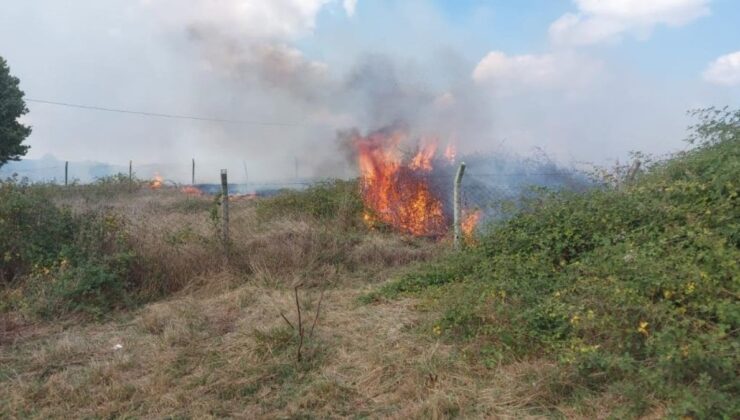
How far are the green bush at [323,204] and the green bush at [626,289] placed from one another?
3.74 metres

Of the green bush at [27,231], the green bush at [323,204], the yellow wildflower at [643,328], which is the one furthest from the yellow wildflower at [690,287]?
the green bush at [27,231]

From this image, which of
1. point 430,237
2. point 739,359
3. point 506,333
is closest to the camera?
point 739,359

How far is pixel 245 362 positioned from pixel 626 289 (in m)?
2.78

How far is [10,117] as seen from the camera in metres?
17.9

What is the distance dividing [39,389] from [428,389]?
2728 mm

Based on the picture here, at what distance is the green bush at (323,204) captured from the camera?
8984 mm

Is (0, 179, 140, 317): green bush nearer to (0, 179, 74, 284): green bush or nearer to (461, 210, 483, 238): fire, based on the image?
(0, 179, 74, 284): green bush

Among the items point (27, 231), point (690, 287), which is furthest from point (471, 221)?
point (27, 231)

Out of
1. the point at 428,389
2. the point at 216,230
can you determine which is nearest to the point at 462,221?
the point at 216,230

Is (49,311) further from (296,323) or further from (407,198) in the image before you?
(407,198)

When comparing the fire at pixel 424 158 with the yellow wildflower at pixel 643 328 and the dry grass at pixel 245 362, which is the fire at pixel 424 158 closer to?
the dry grass at pixel 245 362

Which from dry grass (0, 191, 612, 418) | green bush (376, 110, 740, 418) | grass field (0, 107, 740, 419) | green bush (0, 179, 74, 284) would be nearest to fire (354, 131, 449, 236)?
grass field (0, 107, 740, 419)

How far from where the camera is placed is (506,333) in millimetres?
3535

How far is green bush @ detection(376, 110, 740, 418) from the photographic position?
2631 mm
